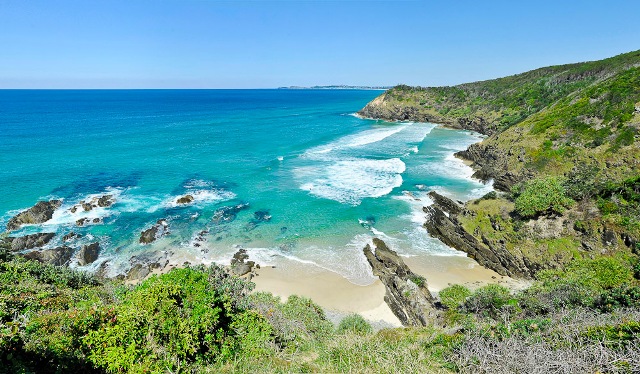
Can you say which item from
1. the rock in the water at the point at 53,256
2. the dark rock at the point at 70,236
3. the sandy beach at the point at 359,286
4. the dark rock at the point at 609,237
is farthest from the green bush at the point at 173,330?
the dark rock at the point at 70,236

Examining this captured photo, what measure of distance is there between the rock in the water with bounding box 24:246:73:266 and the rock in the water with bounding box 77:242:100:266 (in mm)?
968

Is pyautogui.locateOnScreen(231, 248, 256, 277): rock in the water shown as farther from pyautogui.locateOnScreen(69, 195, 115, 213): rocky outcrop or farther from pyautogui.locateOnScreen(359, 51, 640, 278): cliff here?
pyautogui.locateOnScreen(69, 195, 115, 213): rocky outcrop

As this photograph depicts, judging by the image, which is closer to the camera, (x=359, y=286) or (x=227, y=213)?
(x=359, y=286)

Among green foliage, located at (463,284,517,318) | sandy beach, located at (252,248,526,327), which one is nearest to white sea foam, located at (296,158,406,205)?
sandy beach, located at (252,248,526,327)

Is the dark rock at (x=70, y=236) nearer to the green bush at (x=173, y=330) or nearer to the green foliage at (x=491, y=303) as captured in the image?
the green bush at (x=173, y=330)

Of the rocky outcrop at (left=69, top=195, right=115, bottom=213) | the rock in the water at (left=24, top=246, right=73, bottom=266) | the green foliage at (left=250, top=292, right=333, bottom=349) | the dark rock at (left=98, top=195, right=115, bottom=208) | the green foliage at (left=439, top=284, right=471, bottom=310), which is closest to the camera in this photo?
the green foliage at (left=250, top=292, right=333, bottom=349)

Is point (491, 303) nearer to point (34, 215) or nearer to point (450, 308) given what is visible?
point (450, 308)

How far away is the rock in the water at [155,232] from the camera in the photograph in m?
32.0

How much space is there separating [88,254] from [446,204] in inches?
1396

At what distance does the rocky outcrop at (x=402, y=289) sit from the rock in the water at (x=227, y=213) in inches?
624

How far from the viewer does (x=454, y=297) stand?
21.4 meters

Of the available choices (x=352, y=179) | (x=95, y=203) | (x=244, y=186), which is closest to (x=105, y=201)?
(x=95, y=203)

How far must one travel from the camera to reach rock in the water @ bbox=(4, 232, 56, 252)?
29.3m

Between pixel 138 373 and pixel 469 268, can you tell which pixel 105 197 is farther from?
pixel 469 268
